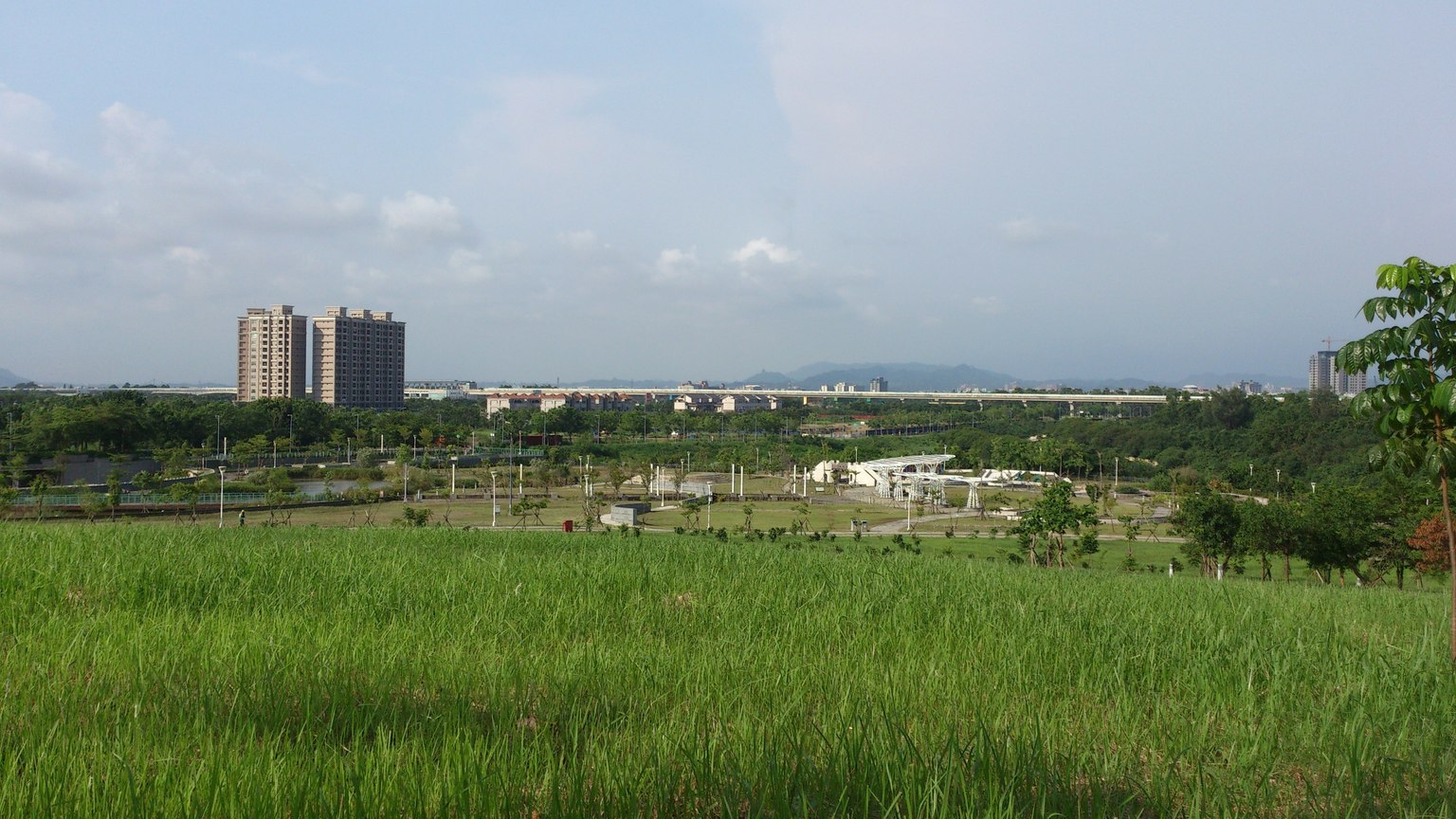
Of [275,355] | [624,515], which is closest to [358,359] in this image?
[275,355]

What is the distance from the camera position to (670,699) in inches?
134

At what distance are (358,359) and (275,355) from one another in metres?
10.3

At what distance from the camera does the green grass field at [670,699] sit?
94.1 inches

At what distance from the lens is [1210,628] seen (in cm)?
516

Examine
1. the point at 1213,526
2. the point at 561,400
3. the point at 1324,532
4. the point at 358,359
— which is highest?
the point at 358,359

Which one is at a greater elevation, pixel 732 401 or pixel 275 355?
pixel 275 355

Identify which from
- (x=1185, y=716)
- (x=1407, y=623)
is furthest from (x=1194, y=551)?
(x=1185, y=716)

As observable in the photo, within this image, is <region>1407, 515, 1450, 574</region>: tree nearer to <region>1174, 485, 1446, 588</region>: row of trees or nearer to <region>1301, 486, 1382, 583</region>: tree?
<region>1174, 485, 1446, 588</region>: row of trees

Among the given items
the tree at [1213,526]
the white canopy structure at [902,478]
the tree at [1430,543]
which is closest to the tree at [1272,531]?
the tree at [1213,526]

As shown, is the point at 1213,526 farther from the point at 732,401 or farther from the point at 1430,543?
the point at 732,401

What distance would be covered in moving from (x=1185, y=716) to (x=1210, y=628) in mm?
2035

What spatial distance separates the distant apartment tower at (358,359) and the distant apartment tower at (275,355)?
2.70 m

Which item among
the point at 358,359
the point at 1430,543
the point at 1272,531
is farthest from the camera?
the point at 358,359

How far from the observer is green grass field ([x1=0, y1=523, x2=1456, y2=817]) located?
2391 mm
